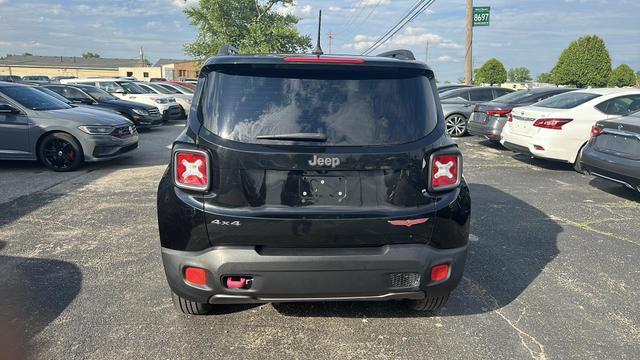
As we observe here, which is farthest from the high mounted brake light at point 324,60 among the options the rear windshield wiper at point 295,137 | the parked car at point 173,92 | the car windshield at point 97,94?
the parked car at point 173,92

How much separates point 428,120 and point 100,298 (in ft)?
9.06

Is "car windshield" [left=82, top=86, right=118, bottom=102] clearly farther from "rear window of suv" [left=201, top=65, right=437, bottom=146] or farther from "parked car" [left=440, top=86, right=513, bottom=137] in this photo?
"rear window of suv" [left=201, top=65, right=437, bottom=146]

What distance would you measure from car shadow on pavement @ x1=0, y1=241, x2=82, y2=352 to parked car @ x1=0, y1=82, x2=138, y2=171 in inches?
160

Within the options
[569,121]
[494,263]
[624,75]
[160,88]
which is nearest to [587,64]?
[624,75]

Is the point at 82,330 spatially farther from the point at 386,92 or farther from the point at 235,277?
the point at 386,92

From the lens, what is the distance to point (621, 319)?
3.16 meters

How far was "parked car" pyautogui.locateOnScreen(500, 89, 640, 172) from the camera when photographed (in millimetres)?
7934

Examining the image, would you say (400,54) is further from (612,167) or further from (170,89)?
(170,89)

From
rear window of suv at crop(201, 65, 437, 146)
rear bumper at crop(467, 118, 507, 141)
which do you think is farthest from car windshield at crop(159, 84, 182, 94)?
rear window of suv at crop(201, 65, 437, 146)

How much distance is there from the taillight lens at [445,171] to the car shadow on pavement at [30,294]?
9.00 feet

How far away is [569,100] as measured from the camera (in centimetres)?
858

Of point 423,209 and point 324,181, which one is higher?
point 324,181

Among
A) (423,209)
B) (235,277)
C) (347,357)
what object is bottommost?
(347,357)

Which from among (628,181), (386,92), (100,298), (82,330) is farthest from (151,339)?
(628,181)
